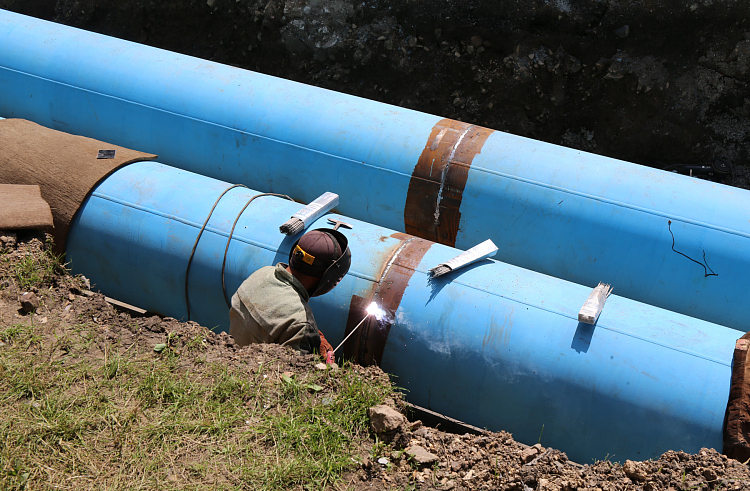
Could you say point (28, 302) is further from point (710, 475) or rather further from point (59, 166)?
point (710, 475)

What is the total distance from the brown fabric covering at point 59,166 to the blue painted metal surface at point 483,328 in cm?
12

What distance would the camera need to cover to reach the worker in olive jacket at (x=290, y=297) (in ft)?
9.73

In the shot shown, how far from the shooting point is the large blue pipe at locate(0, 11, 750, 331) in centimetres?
361

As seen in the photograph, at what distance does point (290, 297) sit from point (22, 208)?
2226mm

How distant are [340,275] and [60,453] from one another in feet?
5.62

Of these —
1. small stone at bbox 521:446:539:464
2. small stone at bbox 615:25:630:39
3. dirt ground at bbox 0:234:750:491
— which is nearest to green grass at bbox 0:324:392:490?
dirt ground at bbox 0:234:750:491

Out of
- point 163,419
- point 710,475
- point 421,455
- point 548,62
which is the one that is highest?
point 548,62

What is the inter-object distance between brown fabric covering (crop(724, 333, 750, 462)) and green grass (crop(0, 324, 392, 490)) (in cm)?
185

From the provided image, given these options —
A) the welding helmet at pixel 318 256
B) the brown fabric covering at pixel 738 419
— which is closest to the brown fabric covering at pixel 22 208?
the welding helmet at pixel 318 256

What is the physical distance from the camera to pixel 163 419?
2520mm

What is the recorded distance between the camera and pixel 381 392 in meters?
2.83

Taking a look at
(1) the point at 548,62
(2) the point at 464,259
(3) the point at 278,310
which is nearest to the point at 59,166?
(3) the point at 278,310

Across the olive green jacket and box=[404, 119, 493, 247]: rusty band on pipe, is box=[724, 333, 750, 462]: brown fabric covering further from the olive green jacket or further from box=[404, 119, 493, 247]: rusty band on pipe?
the olive green jacket

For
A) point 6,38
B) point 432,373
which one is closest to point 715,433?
point 432,373
